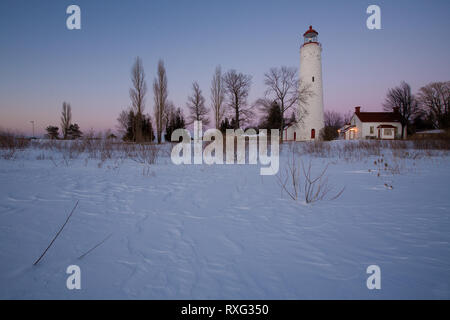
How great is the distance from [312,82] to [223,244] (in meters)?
26.5

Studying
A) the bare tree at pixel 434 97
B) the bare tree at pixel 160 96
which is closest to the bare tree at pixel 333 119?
the bare tree at pixel 434 97

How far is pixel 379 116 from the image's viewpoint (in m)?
30.1

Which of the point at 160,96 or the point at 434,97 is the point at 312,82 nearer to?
the point at 160,96

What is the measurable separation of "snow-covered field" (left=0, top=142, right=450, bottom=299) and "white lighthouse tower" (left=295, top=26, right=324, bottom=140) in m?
22.6

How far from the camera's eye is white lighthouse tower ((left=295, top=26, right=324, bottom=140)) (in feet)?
78.5

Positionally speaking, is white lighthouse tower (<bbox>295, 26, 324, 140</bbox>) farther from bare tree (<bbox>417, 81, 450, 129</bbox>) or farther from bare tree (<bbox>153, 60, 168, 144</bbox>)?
bare tree (<bbox>417, 81, 450, 129</bbox>)

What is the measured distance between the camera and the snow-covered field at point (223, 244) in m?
1.30

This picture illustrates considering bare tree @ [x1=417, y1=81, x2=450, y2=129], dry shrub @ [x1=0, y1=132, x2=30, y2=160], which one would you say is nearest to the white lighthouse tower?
bare tree @ [x1=417, y1=81, x2=450, y2=129]

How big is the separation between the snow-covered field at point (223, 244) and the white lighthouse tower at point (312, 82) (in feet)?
74.0

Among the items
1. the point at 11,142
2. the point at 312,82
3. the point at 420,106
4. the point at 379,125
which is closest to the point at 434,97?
the point at 420,106

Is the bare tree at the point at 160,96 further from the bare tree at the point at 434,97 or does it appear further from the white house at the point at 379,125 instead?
the bare tree at the point at 434,97

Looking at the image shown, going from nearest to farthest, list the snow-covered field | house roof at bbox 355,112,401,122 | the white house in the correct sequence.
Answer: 1. the snow-covered field
2. the white house
3. house roof at bbox 355,112,401,122
